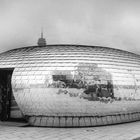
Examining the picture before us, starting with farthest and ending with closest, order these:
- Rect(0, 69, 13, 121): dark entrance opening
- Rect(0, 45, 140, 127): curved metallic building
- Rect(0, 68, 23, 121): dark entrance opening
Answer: Rect(0, 69, 13, 121): dark entrance opening, Rect(0, 68, 23, 121): dark entrance opening, Rect(0, 45, 140, 127): curved metallic building

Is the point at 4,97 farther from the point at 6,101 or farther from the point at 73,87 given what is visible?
the point at 73,87

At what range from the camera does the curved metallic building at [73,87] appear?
19.3 metres

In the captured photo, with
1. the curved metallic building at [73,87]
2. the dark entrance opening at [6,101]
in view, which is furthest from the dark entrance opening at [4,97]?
the curved metallic building at [73,87]

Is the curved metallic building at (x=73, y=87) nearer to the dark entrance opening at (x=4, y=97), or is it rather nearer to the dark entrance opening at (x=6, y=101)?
the dark entrance opening at (x=4, y=97)

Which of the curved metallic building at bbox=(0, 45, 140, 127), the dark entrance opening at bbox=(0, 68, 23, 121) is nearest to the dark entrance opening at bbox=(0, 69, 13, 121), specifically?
the dark entrance opening at bbox=(0, 68, 23, 121)

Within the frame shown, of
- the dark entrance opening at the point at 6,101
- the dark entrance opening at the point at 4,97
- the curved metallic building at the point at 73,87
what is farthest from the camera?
the dark entrance opening at the point at 4,97

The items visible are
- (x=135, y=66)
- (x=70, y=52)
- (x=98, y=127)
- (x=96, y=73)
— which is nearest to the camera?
(x=98, y=127)

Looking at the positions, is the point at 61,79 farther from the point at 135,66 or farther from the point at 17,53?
the point at 135,66

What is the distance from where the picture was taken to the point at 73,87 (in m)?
19.5

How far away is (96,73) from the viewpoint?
20609 mm

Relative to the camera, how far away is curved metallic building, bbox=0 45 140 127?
19312 millimetres

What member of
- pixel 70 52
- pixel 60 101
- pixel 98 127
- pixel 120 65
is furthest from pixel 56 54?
pixel 98 127

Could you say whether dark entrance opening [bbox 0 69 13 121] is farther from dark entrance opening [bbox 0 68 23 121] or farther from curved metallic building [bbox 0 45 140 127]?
curved metallic building [bbox 0 45 140 127]

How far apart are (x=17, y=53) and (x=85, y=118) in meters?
10.3
